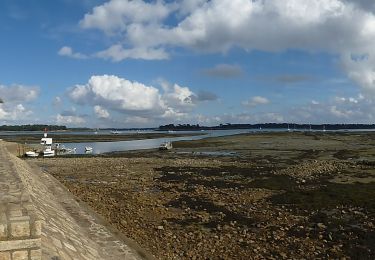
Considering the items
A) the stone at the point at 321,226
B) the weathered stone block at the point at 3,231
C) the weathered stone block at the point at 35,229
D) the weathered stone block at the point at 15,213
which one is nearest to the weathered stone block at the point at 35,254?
the weathered stone block at the point at 35,229

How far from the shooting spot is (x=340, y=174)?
3084 cm

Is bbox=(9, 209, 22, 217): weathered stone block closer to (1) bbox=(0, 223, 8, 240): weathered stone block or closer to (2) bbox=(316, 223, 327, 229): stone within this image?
(1) bbox=(0, 223, 8, 240): weathered stone block

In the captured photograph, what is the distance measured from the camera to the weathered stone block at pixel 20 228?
5589 mm

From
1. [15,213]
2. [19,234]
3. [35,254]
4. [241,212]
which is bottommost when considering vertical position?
[241,212]

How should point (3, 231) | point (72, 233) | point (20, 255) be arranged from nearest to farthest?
point (3, 231) → point (20, 255) → point (72, 233)

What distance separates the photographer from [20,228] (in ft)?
18.5

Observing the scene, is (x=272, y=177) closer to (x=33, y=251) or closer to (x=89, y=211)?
(x=89, y=211)

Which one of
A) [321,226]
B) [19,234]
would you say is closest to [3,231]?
[19,234]

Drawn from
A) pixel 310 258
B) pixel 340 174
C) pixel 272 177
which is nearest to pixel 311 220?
pixel 310 258

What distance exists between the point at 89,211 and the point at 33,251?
10229 mm

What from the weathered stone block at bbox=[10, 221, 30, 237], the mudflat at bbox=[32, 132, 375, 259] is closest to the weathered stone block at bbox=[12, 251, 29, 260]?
the weathered stone block at bbox=[10, 221, 30, 237]

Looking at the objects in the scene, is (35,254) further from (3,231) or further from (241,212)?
(241,212)

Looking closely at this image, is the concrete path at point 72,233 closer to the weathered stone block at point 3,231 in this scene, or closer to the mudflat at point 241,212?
the weathered stone block at point 3,231

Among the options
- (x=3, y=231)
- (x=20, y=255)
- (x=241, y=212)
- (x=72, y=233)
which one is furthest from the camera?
(x=241, y=212)
